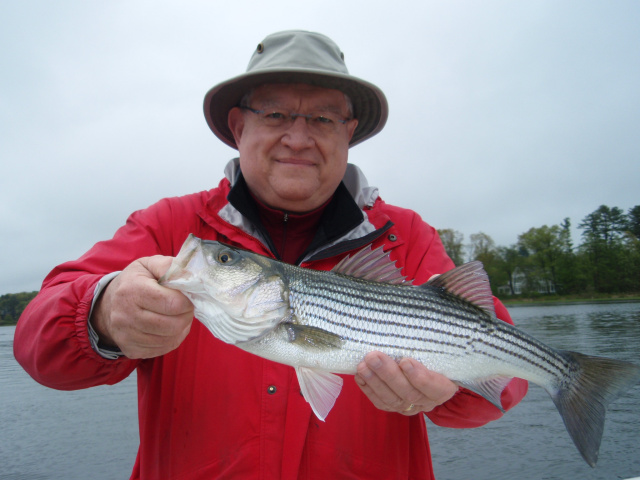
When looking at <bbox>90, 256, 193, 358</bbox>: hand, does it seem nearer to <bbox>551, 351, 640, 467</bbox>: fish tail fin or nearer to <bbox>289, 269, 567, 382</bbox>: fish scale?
<bbox>289, 269, 567, 382</bbox>: fish scale

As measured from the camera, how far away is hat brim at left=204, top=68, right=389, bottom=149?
3.71 m

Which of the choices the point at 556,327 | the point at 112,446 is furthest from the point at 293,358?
the point at 556,327

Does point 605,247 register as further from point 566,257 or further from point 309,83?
point 309,83

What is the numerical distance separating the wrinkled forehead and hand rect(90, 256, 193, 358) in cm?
194

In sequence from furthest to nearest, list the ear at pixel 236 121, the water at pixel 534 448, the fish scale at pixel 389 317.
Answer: the water at pixel 534 448 < the ear at pixel 236 121 < the fish scale at pixel 389 317

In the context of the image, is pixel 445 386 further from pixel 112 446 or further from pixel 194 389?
pixel 112 446

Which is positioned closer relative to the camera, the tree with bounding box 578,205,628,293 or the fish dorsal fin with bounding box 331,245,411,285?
the fish dorsal fin with bounding box 331,245,411,285

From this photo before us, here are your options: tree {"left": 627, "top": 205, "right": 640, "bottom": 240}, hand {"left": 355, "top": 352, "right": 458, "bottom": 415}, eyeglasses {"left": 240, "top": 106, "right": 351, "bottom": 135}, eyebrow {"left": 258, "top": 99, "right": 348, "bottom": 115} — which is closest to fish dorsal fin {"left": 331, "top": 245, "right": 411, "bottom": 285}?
hand {"left": 355, "top": 352, "right": 458, "bottom": 415}

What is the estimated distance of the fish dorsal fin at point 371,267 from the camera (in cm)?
311

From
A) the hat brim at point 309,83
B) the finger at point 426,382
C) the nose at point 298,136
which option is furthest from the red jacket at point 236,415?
the hat brim at point 309,83

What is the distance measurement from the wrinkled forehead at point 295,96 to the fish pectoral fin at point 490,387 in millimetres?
2547

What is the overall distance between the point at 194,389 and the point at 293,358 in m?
0.99

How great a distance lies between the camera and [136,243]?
10.9 feet

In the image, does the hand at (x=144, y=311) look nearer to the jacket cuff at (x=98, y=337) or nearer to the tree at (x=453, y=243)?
the jacket cuff at (x=98, y=337)
